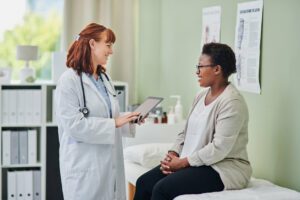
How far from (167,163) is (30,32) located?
2.22m

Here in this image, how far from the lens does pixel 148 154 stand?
3650mm

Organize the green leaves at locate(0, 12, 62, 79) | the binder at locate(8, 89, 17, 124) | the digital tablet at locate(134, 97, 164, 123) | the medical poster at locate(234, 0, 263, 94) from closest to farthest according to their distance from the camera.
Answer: the digital tablet at locate(134, 97, 164, 123) → the medical poster at locate(234, 0, 263, 94) → the binder at locate(8, 89, 17, 124) → the green leaves at locate(0, 12, 62, 79)

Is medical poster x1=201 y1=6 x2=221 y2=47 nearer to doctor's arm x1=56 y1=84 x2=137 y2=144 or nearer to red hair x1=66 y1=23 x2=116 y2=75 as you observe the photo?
red hair x1=66 y1=23 x2=116 y2=75

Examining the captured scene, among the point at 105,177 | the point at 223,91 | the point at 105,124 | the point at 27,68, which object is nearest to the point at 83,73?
the point at 105,124

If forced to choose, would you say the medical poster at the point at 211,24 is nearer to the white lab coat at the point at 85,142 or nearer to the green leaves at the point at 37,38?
the white lab coat at the point at 85,142

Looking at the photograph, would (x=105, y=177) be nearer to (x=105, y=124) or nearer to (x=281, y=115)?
(x=105, y=124)

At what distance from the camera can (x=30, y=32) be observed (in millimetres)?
4789

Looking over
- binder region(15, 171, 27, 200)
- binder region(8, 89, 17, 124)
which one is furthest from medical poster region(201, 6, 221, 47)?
binder region(15, 171, 27, 200)

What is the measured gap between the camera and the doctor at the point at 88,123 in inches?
114

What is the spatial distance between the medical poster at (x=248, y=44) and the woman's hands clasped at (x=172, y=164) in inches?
26.7

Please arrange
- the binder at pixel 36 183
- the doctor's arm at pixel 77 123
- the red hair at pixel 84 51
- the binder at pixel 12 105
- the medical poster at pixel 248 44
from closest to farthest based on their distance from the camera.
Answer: the doctor's arm at pixel 77 123
the red hair at pixel 84 51
the medical poster at pixel 248 44
the binder at pixel 12 105
the binder at pixel 36 183

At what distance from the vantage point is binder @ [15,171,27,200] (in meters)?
4.25

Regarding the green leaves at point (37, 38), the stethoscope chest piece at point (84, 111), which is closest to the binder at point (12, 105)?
the green leaves at point (37, 38)

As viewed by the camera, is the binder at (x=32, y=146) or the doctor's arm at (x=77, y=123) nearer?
the doctor's arm at (x=77, y=123)
